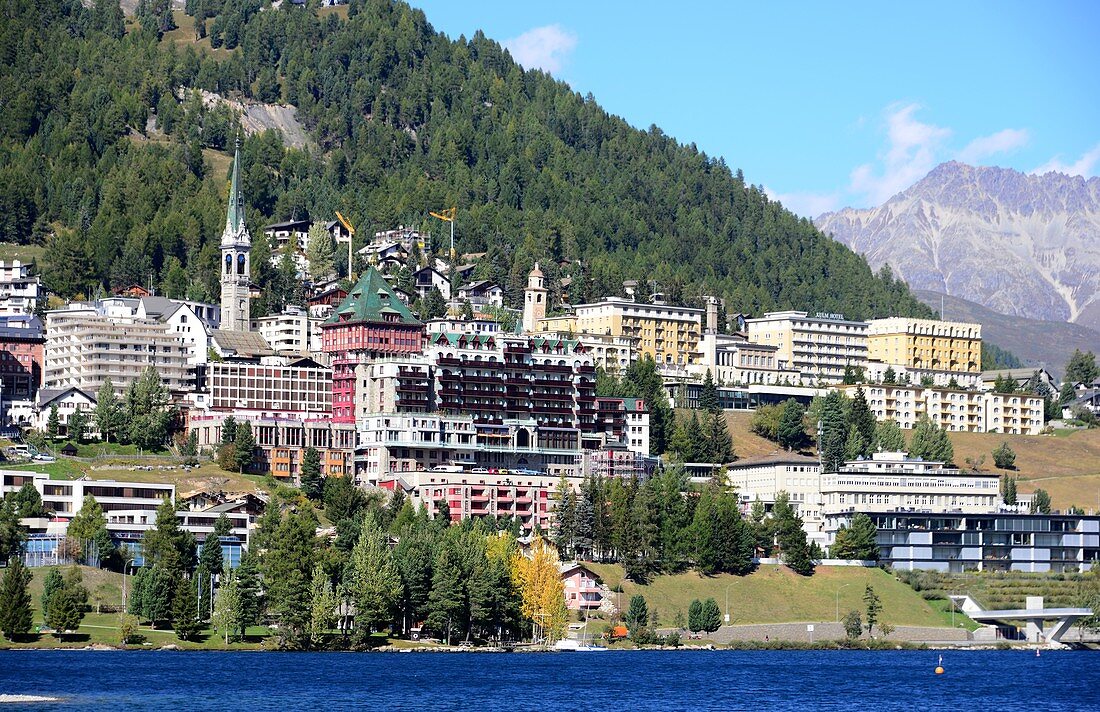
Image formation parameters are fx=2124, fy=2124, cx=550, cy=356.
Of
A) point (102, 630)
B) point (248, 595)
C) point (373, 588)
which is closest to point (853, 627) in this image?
point (373, 588)

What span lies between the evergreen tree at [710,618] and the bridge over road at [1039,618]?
28954mm

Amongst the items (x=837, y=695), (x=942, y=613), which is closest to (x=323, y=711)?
(x=837, y=695)

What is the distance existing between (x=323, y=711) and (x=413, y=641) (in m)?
44.0

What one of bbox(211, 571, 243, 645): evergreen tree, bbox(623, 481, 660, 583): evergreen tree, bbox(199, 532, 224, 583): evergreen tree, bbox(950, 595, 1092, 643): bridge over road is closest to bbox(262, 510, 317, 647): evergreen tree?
bbox(211, 571, 243, 645): evergreen tree

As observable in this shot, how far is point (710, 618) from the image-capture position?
18488 cm

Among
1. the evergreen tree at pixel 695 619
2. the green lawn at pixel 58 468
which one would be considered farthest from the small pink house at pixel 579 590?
the green lawn at pixel 58 468

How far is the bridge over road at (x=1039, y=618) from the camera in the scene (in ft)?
642

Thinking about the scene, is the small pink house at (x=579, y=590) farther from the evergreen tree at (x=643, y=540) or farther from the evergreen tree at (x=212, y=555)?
the evergreen tree at (x=212, y=555)

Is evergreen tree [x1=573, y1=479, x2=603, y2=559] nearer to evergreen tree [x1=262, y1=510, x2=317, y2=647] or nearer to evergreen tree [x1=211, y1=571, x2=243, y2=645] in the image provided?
evergreen tree [x1=262, y1=510, x2=317, y2=647]

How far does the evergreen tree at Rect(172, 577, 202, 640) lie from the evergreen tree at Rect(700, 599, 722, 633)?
47.9 metres

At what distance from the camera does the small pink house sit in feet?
610

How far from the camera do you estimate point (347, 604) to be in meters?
162

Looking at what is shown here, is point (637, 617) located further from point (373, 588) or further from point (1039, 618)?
point (1039, 618)

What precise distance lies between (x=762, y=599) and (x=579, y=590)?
62.5ft
